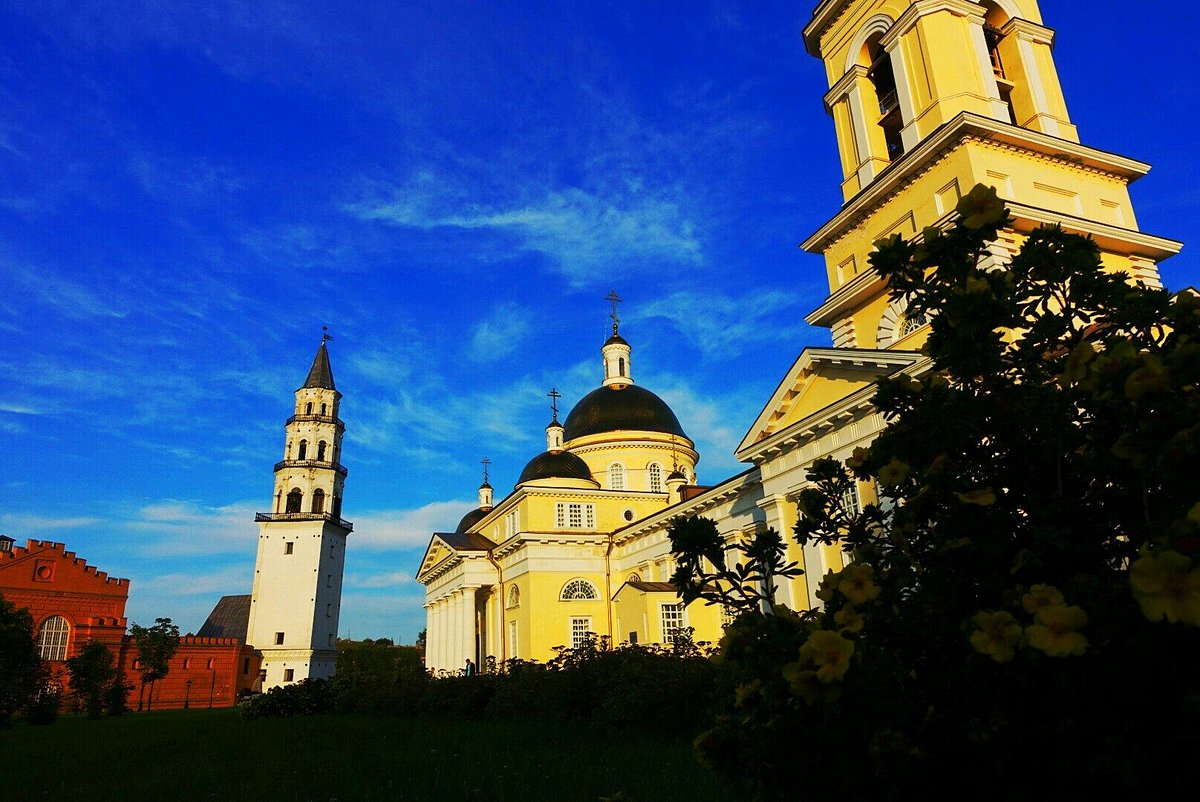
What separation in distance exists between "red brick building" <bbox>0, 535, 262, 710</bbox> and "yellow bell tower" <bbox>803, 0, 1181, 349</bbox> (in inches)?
1899

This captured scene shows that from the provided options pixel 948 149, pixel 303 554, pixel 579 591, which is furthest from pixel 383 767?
pixel 303 554

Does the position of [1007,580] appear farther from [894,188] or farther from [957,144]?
[894,188]

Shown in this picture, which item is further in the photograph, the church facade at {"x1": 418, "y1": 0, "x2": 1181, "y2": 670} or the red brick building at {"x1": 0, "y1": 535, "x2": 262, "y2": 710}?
the red brick building at {"x1": 0, "y1": 535, "x2": 262, "y2": 710}

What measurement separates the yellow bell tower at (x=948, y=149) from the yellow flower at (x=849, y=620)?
57.4ft

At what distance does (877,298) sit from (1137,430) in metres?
19.9

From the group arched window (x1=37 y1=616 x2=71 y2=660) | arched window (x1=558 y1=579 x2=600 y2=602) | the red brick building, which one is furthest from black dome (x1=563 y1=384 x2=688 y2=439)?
arched window (x1=37 y1=616 x2=71 y2=660)

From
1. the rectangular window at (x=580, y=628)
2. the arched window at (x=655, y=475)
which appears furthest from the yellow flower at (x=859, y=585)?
the arched window at (x=655, y=475)

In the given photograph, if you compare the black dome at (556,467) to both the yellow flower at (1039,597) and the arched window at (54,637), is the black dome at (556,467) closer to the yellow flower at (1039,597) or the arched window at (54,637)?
the arched window at (54,637)

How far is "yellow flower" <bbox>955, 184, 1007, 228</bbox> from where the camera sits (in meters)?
3.37

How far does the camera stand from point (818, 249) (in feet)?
79.7

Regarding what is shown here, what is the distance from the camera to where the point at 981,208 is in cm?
344

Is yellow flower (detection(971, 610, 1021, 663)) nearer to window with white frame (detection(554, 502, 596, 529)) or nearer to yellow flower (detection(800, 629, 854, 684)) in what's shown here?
yellow flower (detection(800, 629, 854, 684))

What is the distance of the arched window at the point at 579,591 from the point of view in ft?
116

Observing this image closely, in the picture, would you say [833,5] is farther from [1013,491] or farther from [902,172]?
[1013,491]
